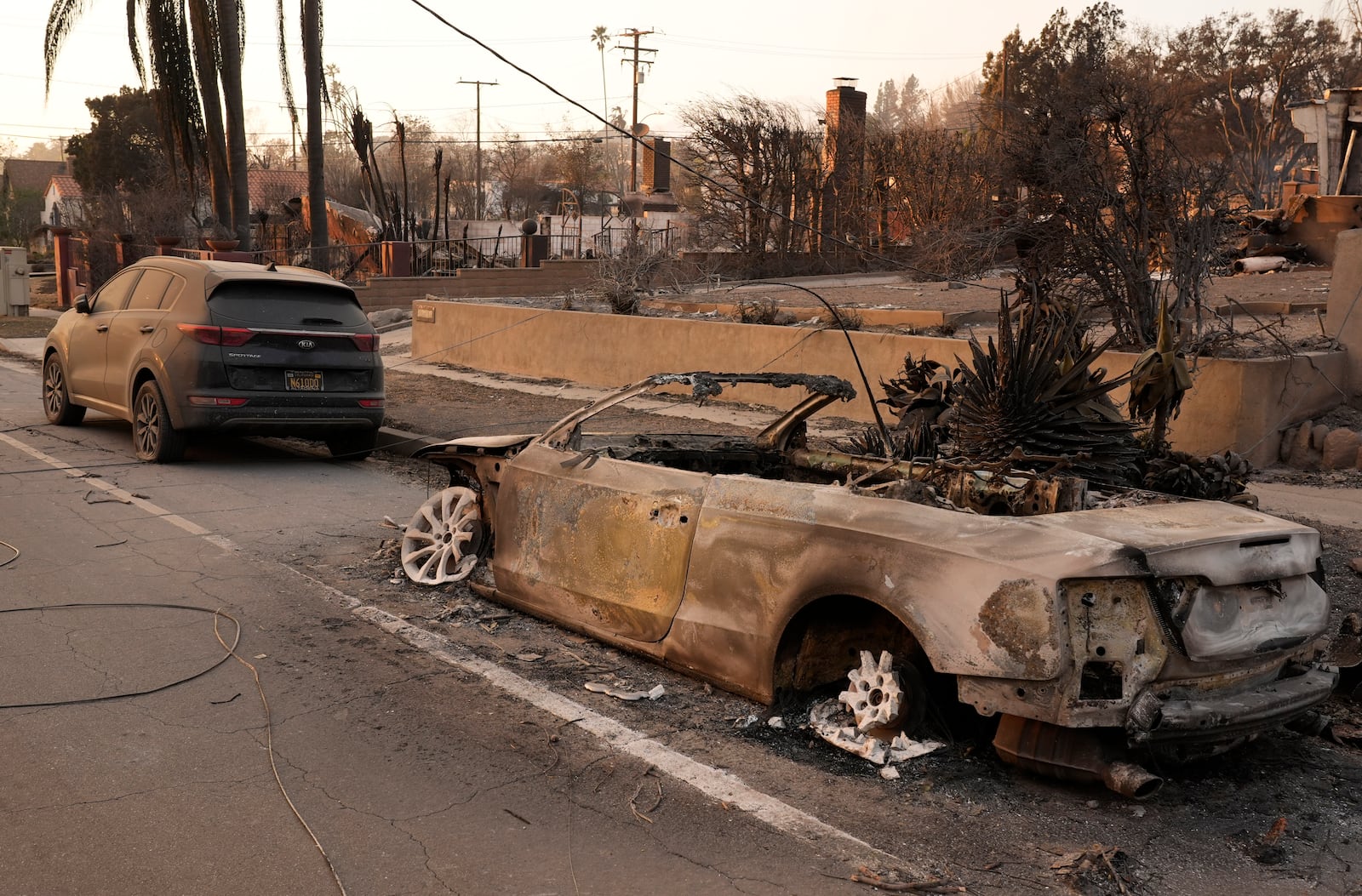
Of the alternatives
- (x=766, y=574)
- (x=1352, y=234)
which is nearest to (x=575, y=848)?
(x=766, y=574)

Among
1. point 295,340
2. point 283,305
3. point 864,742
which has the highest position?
point 283,305

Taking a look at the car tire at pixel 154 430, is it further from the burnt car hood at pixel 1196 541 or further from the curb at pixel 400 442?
the burnt car hood at pixel 1196 541

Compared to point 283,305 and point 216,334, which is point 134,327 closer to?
point 216,334

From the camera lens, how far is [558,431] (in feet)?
19.9

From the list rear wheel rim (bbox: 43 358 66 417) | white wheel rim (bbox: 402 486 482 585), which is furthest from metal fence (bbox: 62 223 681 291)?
white wheel rim (bbox: 402 486 482 585)

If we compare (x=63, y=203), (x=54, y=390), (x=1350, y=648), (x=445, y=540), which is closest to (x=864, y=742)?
(x=1350, y=648)

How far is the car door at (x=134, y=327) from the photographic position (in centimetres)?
1068

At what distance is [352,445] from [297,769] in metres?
7.44

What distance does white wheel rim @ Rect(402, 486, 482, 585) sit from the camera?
668 centimetres

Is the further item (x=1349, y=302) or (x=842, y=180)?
(x=842, y=180)

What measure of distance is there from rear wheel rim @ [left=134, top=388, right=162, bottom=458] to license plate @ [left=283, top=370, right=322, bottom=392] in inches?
43.9

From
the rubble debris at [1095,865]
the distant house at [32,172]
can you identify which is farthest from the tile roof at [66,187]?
the rubble debris at [1095,865]

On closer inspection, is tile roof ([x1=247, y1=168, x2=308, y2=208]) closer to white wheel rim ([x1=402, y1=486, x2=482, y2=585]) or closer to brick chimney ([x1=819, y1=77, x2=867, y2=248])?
brick chimney ([x1=819, y1=77, x2=867, y2=248])

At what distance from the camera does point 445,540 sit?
22.4 feet
